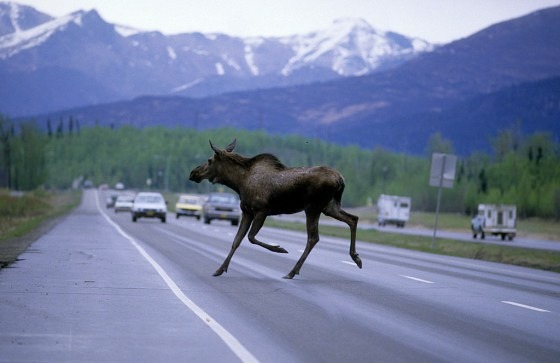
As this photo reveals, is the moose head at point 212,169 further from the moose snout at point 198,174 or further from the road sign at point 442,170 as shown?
the road sign at point 442,170

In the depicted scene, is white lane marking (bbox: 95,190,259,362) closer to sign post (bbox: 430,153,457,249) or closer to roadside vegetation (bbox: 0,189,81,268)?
roadside vegetation (bbox: 0,189,81,268)

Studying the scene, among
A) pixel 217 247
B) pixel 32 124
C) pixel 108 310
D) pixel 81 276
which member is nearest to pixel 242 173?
pixel 81 276

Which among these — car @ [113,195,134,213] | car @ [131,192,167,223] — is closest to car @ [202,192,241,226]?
car @ [131,192,167,223]

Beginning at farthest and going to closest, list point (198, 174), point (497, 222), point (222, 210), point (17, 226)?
point (222, 210) < point (497, 222) < point (17, 226) < point (198, 174)

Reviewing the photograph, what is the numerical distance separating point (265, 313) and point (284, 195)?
5.95 m

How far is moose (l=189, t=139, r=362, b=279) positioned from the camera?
19689 millimetres

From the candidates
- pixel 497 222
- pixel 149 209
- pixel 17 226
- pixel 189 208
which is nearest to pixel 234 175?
pixel 17 226

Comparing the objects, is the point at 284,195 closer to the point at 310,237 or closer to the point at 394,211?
the point at 310,237

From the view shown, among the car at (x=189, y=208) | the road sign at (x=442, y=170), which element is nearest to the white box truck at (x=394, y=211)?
the car at (x=189, y=208)

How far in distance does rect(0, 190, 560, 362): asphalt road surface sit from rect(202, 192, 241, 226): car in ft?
126

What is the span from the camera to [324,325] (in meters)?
13.0

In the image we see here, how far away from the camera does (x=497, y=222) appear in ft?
208

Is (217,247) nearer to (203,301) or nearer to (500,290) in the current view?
(500,290)

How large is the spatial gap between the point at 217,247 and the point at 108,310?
18.9 m
